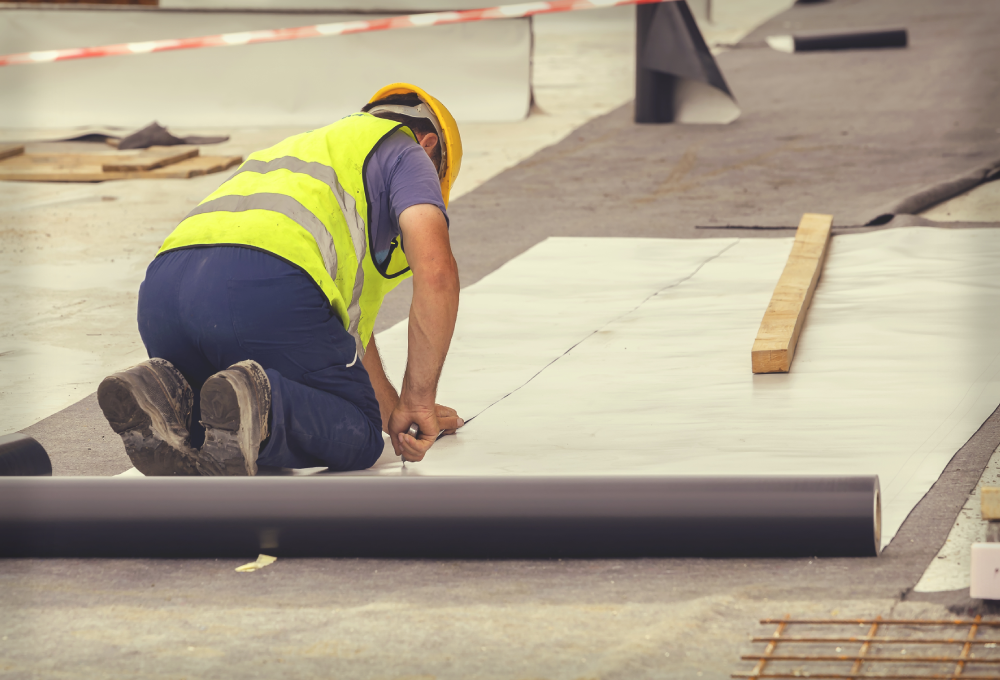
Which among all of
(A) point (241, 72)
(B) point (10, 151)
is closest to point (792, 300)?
(B) point (10, 151)

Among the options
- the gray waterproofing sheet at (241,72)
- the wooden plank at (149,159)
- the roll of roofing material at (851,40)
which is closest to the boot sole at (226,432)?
the wooden plank at (149,159)

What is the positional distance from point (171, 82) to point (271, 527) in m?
8.53

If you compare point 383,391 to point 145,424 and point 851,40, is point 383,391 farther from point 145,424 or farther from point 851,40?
point 851,40

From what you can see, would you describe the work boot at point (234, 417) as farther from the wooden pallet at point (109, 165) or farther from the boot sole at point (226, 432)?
the wooden pallet at point (109, 165)

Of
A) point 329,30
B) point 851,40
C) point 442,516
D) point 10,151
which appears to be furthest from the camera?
point 851,40

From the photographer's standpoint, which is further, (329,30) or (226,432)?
(329,30)

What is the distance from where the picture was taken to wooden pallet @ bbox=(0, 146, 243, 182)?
25.0 ft

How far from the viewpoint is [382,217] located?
8.92 ft

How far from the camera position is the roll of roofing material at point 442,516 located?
217 cm

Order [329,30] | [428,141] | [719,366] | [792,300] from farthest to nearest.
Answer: [329,30], [792,300], [719,366], [428,141]

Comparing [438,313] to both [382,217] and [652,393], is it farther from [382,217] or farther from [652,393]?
[652,393]

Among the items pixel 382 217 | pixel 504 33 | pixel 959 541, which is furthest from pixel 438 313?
pixel 504 33

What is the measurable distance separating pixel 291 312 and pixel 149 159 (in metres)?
5.73

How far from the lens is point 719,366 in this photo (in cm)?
354
